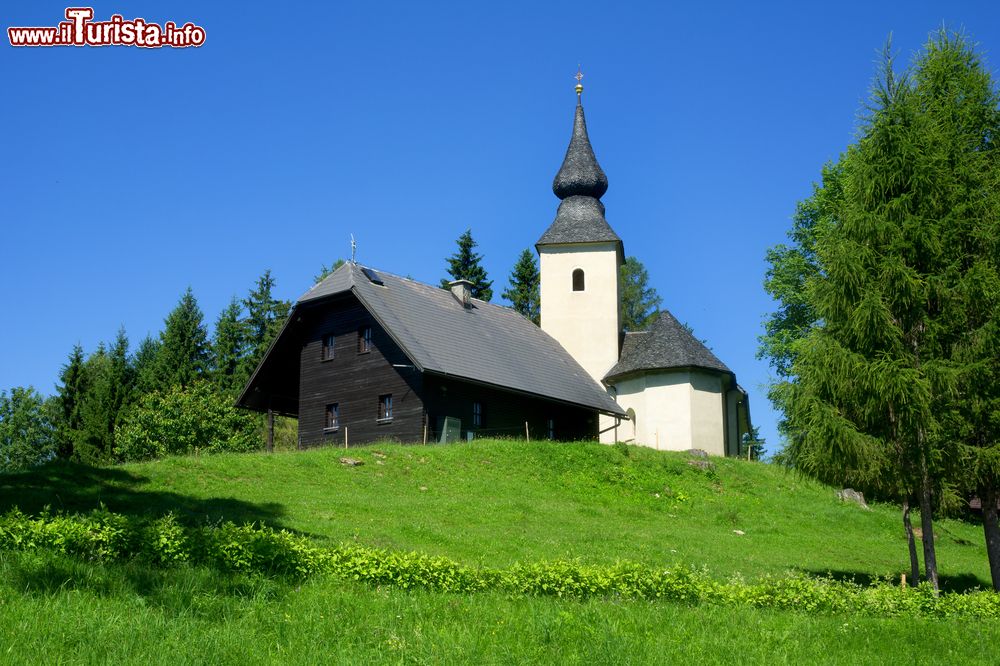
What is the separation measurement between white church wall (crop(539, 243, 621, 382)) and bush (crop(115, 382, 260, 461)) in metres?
18.5

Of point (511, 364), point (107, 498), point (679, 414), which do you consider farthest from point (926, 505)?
point (679, 414)

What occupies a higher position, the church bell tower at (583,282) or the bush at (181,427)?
the church bell tower at (583,282)

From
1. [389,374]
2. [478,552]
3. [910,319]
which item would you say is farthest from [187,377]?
[910,319]

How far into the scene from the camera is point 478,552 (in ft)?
54.3

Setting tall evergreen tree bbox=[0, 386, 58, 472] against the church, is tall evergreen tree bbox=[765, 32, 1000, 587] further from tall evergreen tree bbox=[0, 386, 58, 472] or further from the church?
tall evergreen tree bbox=[0, 386, 58, 472]

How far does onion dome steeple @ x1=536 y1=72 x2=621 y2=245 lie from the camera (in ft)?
150

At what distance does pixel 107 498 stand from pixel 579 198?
33.4 m

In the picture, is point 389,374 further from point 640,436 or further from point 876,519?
point 876,519

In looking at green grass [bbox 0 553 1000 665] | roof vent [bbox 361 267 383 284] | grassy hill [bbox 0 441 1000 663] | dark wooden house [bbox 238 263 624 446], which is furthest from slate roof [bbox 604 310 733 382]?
green grass [bbox 0 553 1000 665]

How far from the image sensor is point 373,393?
33250 millimetres

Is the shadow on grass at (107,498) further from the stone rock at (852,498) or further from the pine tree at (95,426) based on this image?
the pine tree at (95,426)

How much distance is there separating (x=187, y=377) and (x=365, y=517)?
138 ft

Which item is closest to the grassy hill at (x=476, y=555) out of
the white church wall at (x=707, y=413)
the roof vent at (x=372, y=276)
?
the white church wall at (x=707, y=413)

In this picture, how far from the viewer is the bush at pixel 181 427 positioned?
48.2m
